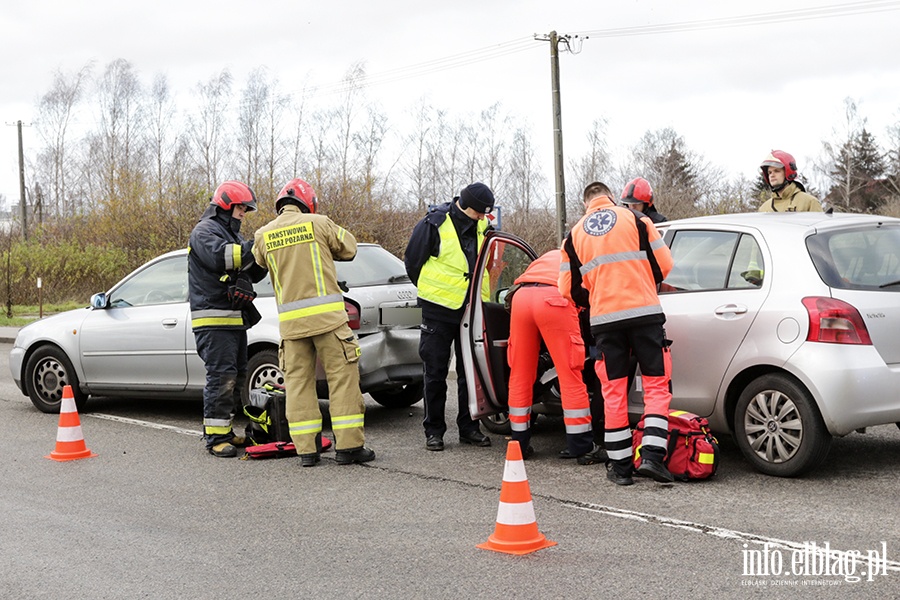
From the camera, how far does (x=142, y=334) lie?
888 cm

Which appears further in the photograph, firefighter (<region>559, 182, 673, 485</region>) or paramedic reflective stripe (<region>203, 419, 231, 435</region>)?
paramedic reflective stripe (<region>203, 419, 231, 435</region>)

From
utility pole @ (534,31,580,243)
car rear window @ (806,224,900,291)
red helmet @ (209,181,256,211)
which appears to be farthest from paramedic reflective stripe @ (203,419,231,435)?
utility pole @ (534,31,580,243)

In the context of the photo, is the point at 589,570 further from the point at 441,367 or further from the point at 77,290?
the point at 77,290

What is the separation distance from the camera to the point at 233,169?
4988 centimetres

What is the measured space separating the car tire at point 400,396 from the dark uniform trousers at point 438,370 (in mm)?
1824

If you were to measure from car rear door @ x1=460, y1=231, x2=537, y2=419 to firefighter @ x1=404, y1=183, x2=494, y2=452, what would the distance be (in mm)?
119

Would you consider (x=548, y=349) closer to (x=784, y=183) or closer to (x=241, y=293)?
(x=241, y=293)

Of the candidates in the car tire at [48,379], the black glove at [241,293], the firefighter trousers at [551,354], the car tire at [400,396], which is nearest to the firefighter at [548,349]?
the firefighter trousers at [551,354]

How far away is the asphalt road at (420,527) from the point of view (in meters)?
4.32

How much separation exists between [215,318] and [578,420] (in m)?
2.85

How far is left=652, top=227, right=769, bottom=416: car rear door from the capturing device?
6.11 meters

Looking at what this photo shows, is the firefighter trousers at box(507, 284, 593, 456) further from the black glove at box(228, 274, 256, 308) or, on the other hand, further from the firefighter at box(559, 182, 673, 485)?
the black glove at box(228, 274, 256, 308)

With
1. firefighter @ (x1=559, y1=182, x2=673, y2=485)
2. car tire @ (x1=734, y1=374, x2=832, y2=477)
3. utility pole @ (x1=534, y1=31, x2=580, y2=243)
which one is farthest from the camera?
utility pole @ (x1=534, y1=31, x2=580, y2=243)

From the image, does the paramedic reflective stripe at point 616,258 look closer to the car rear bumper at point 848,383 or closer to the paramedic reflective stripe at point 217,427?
the car rear bumper at point 848,383
